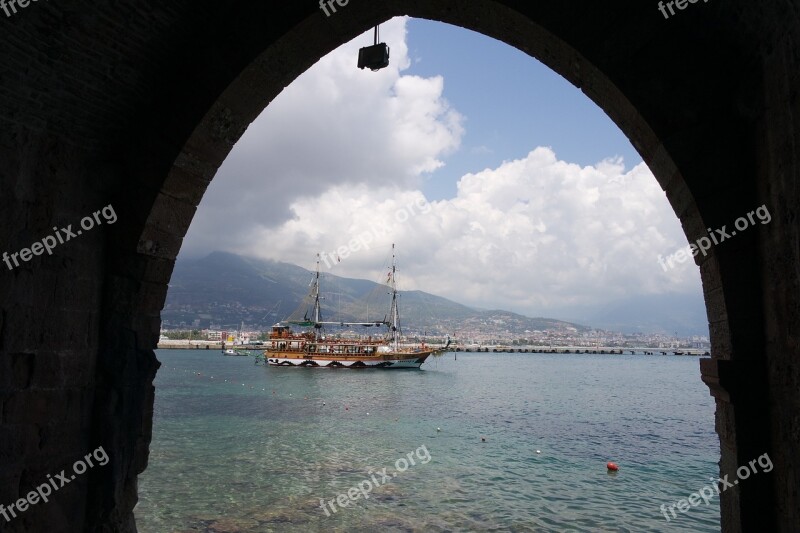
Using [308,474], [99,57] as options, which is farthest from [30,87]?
[308,474]

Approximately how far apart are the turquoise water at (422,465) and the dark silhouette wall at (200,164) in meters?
6.92

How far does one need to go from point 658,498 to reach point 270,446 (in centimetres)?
1170

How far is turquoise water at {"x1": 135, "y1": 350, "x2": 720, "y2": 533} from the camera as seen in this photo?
34.6ft

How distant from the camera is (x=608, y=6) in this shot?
312cm

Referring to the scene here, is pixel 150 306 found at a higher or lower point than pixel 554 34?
lower

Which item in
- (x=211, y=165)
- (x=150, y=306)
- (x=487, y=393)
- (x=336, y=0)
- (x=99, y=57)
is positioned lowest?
(x=487, y=393)

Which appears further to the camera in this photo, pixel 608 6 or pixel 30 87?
pixel 30 87

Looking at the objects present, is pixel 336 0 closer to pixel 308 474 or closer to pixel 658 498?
pixel 308 474

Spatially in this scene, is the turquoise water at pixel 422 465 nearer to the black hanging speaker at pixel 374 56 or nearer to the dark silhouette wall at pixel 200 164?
the dark silhouette wall at pixel 200 164

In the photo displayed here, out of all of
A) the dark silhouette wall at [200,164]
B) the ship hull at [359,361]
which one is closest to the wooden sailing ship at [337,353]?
the ship hull at [359,361]

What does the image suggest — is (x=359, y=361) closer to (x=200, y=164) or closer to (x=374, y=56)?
(x=200, y=164)

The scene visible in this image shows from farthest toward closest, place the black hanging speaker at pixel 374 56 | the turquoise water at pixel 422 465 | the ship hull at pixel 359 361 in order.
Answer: the ship hull at pixel 359 361 < the turquoise water at pixel 422 465 < the black hanging speaker at pixel 374 56

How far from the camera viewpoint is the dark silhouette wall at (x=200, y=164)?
269cm

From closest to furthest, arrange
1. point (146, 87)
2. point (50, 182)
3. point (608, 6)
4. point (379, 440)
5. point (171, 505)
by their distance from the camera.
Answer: point (608, 6) < point (50, 182) < point (146, 87) < point (171, 505) < point (379, 440)
